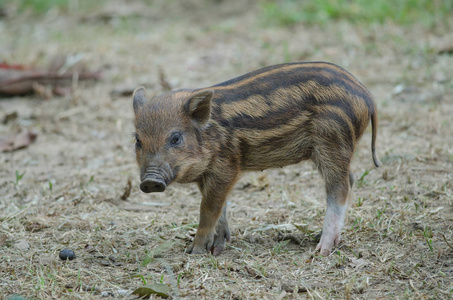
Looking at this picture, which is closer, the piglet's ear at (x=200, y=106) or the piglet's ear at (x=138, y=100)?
the piglet's ear at (x=200, y=106)

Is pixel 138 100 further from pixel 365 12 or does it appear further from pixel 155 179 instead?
pixel 365 12

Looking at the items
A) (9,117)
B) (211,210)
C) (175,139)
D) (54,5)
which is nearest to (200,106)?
(175,139)

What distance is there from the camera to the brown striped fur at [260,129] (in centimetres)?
413

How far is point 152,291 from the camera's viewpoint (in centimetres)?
348

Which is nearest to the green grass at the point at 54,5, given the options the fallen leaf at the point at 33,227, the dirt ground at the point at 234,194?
the dirt ground at the point at 234,194

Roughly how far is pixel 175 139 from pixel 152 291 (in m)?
1.11

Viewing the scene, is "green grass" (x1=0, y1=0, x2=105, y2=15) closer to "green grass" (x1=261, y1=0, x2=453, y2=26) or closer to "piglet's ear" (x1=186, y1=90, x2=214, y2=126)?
"green grass" (x1=261, y1=0, x2=453, y2=26)

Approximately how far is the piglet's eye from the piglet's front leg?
36 cm

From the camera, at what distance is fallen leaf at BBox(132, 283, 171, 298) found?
11.4 ft

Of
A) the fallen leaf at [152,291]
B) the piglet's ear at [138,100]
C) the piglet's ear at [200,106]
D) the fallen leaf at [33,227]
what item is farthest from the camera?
the fallen leaf at [33,227]

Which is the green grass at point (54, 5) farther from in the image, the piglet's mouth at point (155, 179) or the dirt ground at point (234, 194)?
the piglet's mouth at point (155, 179)

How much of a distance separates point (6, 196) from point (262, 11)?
711 centimetres

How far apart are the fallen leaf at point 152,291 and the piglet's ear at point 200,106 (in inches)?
48.8

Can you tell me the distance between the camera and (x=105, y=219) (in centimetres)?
483
